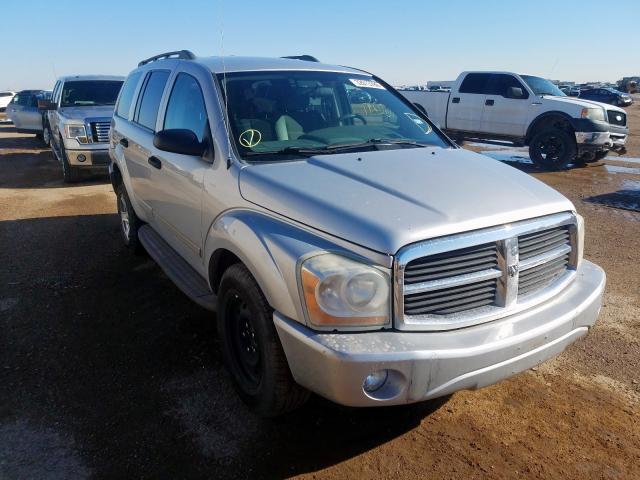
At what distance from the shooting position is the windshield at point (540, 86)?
11.9 meters

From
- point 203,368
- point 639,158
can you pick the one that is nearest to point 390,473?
point 203,368

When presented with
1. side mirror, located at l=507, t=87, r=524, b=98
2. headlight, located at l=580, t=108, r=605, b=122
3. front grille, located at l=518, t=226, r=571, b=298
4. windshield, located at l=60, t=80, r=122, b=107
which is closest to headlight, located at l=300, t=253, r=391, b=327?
front grille, located at l=518, t=226, r=571, b=298

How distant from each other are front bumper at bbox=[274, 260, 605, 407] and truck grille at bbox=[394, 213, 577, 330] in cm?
8

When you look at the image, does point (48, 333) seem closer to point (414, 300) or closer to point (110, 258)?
point (110, 258)

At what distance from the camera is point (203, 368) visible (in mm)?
3352

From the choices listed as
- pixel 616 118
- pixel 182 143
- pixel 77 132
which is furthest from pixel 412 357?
pixel 616 118

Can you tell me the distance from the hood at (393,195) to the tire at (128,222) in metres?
2.81

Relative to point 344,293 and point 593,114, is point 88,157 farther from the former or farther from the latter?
point 593,114

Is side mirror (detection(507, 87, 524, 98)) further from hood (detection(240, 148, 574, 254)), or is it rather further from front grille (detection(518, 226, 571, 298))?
front grille (detection(518, 226, 571, 298))

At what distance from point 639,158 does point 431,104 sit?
5.62 meters

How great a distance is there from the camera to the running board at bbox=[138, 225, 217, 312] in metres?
3.28

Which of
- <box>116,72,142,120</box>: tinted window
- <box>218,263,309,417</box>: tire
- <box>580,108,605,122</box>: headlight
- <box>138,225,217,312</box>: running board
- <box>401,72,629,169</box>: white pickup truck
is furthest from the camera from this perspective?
<box>401,72,629,169</box>: white pickup truck

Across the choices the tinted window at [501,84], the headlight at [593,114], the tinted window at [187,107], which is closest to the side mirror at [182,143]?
the tinted window at [187,107]

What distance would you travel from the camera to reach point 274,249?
233 centimetres
